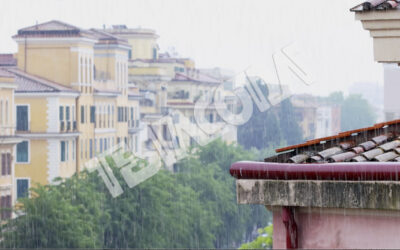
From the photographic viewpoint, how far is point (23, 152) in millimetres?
55344

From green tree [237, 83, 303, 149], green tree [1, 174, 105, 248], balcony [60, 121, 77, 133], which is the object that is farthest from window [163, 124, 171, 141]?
green tree [1, 174, 105, 248]

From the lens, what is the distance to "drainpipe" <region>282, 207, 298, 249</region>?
5.11 m

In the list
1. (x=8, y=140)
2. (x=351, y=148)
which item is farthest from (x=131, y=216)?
(x=351, y=148)

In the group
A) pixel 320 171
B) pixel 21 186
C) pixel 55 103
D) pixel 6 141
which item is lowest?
pixel 21 186

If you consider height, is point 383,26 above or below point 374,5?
below

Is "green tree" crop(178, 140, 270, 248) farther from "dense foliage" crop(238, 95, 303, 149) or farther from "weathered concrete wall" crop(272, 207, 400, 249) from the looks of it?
"weathered concrete wall" crop(272, 207, 400, 249)

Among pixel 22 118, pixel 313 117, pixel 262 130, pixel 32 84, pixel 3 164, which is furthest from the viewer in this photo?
pixel 313 117

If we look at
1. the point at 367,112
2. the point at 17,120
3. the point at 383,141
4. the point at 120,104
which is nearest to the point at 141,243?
the point at 17,120

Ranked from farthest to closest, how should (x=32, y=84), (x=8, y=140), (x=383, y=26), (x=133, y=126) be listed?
1. (x=133, y=126)
2. (x=32, y=84)
3. (x=8, y=140)
4. (x=383, y=26)

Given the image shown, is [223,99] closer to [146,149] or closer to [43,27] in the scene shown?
[146,149]

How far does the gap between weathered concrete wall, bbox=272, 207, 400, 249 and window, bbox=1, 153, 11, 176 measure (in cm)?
3971

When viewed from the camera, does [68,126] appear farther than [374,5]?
Yes

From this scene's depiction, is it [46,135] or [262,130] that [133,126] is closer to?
[46,135]

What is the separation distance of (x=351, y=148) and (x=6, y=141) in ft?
131
